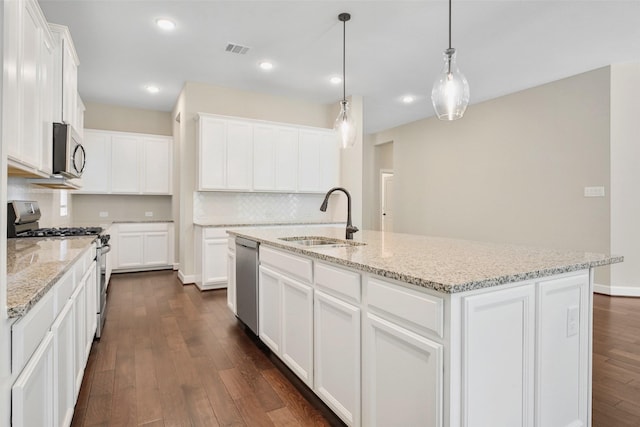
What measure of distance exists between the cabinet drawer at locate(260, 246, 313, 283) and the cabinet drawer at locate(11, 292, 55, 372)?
1.16m

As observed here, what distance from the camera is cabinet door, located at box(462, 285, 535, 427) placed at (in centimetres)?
120

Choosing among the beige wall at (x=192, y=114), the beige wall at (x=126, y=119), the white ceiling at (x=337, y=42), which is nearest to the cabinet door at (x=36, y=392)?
the white ceiling at (x=337, y=42)

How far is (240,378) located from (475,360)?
5.37ft

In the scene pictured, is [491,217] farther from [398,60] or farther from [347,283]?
[347,283]

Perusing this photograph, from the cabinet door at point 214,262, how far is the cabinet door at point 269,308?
6.97 feet

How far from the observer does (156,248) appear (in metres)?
5.91

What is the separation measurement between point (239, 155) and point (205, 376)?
3339 millimetres

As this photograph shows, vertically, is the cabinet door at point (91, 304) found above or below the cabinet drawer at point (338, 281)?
below

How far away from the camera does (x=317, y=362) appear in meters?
1.94

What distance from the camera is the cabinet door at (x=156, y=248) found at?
19.1ft

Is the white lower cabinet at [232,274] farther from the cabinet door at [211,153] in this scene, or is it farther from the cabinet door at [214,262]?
the cabinet door at [211,153]

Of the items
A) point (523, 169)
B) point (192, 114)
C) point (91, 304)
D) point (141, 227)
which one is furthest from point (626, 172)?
point (141, 227)

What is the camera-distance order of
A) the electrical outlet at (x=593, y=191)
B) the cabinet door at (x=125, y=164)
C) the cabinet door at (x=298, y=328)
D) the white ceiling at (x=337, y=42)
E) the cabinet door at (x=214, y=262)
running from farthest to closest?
the cabinet door at (x=125, y=164) → the cabinet door at (x=214, y=262) → the electrical outlet at (x=593, y=191) → the white ceiling at (x=337, y=42) → the cabinet door at (x=298, y=328)

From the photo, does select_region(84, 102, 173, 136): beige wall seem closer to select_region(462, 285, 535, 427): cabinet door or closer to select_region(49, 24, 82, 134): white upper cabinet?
select_region(49, 24, 82, 134): white upper cabinet
